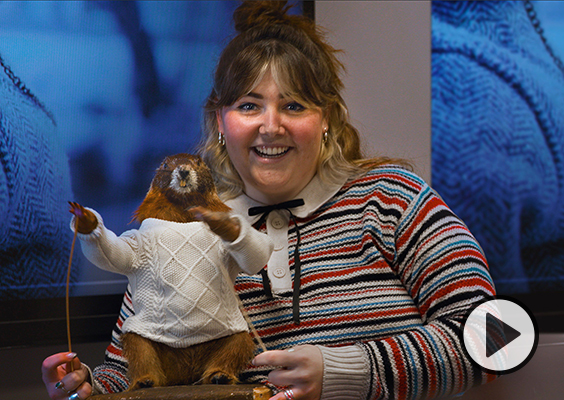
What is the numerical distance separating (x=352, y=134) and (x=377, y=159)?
8 centimetres

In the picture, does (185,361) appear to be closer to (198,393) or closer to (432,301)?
(198,393)

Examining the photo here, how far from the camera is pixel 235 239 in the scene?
72 cm

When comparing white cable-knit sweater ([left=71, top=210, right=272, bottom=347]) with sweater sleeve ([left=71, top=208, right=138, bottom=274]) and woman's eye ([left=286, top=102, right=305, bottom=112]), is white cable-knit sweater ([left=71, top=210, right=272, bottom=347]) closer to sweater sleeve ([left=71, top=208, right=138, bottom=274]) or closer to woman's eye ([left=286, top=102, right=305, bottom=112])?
sweater sleeve ([left=71, top=208, right=138, bottom=274])

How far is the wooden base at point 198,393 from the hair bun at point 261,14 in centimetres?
66

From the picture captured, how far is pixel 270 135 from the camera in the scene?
0.92m

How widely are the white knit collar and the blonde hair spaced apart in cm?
1

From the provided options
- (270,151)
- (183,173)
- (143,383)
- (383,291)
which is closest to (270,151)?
(270,151)

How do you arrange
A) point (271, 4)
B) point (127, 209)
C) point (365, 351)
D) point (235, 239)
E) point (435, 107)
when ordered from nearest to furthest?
point (235, 239), point (365, 351), point (271, 4), point (127, 209), point (435, 107)

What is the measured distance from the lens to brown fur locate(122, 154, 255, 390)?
2.43 feet

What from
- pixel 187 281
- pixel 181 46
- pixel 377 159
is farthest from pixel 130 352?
pixel 181 46

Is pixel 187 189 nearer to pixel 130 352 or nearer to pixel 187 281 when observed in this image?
pixel 187 281

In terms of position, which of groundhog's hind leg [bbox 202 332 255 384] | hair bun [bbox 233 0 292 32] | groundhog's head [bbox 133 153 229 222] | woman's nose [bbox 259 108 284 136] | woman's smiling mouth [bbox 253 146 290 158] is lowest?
groundhog's hind leg [bbox 202 332 255 384]

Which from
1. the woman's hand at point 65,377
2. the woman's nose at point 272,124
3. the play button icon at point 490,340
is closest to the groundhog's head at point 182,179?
the woman's nose at point 272,124

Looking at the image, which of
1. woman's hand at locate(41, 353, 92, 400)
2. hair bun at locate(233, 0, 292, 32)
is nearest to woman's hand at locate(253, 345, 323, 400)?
woman's hand at locate(41, 353, 92, 400)
